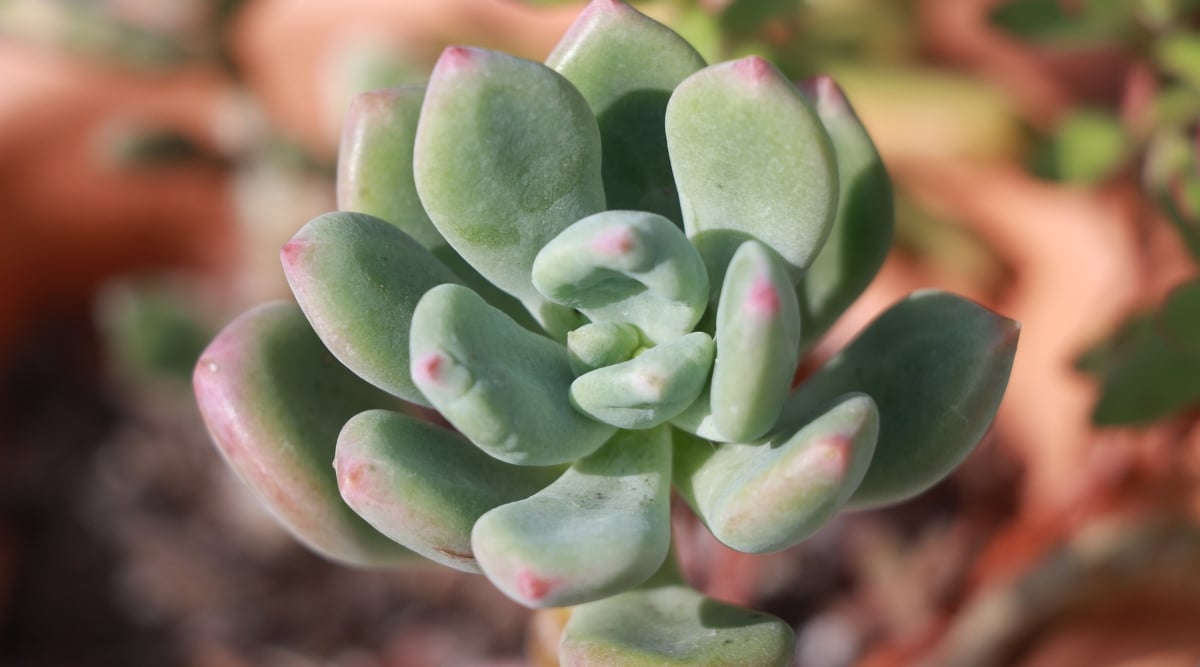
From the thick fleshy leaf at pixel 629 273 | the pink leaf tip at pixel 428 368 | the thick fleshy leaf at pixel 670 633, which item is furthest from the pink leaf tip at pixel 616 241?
the thick fleshy leaf at pixel 670 633

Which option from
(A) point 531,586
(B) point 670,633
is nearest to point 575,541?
(A) point 531,586

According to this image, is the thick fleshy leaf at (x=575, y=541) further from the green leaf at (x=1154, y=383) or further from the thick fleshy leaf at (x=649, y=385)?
the green leaf at (x=1154, y=383)

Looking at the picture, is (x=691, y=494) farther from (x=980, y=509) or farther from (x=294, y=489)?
(x=980, y=509)

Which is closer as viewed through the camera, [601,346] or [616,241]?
[616,241]

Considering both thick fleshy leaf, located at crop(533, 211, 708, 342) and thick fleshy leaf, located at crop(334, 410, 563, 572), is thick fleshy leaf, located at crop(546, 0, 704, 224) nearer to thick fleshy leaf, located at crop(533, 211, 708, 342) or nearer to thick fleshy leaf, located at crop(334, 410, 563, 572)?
thick fleshy leaf, located at crop(533, 211, 708, 342)

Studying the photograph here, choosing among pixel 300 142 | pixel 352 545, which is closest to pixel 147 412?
pixel 300 142

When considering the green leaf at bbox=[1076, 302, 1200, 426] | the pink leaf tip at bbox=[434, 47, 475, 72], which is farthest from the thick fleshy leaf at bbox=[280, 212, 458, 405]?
the green leaf at bbox=[1076, 302, 1200, 426]

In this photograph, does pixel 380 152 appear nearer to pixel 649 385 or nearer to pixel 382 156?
pixel 382 156
